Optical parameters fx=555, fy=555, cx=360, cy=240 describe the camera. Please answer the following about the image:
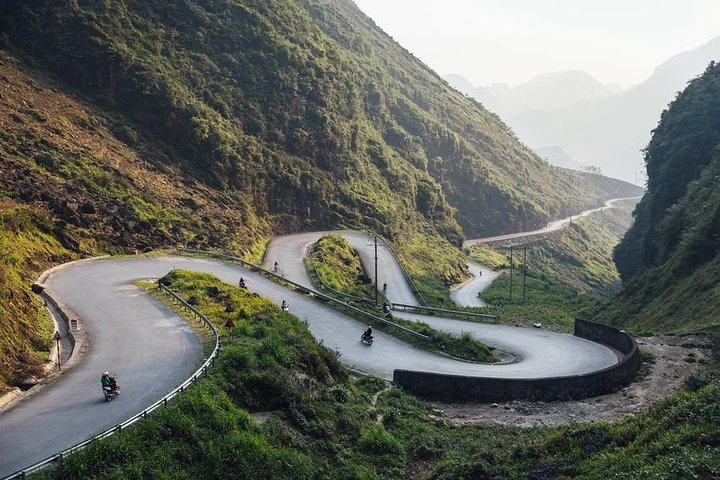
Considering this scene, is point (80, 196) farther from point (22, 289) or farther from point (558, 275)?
point (558, 275)

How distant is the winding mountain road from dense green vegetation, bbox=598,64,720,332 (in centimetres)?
970

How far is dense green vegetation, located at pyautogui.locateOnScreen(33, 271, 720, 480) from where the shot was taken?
1248 cm

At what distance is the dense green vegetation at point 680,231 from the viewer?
38375 mm

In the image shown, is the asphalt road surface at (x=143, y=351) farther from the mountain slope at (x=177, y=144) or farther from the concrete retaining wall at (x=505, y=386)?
the concrete retaining wall at (x=505, y=386)

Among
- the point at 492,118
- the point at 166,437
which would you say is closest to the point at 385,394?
the point at 166,437

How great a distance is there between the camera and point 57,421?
14.5 metres

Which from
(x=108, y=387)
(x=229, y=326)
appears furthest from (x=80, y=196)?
(x=108, y=387)

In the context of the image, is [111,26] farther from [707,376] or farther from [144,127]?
[707,376]

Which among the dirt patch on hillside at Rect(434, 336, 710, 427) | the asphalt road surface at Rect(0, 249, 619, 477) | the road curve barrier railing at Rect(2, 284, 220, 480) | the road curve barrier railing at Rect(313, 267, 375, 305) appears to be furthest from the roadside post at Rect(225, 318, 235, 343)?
the road curve barrier railing at Rect(313, 267, 375, 305)

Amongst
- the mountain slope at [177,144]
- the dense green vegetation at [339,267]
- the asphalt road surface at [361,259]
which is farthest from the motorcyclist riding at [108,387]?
the dense green vegetation at [339,267]

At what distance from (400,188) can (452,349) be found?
59133mm

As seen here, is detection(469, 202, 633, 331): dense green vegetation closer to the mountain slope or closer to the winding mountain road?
Answer: the mountain slope

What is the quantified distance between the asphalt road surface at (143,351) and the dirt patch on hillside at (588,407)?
2.95 meters

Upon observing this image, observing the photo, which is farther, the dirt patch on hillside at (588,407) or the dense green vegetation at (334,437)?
the dirt patch on hillside at (588,407)
